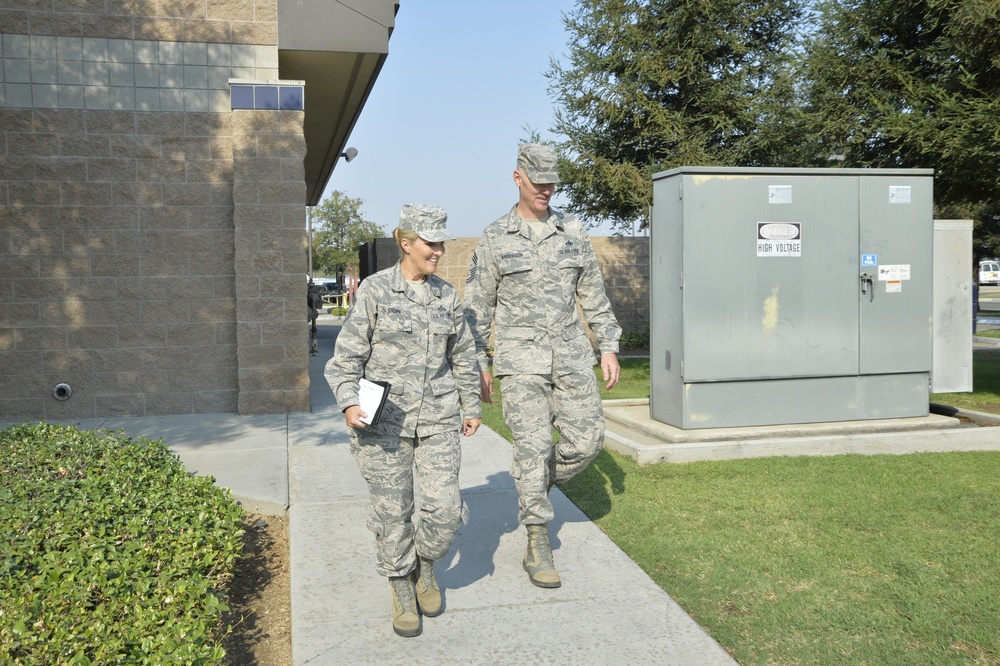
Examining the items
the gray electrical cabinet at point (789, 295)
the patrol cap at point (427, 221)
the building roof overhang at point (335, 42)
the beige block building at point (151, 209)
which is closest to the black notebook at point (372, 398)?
the patrol cap at point (427, 221)

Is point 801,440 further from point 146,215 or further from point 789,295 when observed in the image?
point 146,215

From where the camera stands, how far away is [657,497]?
6.23 meters

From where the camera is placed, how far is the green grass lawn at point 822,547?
398 cm

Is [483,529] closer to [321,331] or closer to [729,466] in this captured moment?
[729,466]

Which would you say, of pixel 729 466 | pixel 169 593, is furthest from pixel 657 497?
pixel 169 593

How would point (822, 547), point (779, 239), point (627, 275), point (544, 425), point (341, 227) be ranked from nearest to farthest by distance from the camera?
1. point (544, 425)
2. point (822, 547)
3. point (779, 239)
4. point (627, 275)
5. point (341, 227)

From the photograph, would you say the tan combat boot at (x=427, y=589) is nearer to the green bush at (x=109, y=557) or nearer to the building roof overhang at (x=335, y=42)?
the green bush at (x=109, y=557)

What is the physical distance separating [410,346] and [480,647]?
1.30 meters

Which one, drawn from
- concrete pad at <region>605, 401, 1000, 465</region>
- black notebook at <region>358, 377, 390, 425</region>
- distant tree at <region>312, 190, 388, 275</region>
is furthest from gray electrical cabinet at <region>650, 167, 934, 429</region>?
distant tree at <region>312, 190, 388, 275</region>

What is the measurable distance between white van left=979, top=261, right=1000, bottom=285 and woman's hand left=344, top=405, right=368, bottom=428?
67450mm

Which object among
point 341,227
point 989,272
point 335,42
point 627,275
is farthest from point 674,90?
point 989,272

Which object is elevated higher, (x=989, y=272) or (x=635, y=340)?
(x=989, y=272)

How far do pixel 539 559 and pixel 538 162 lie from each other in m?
1.98

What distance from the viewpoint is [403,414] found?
4.07 metres
